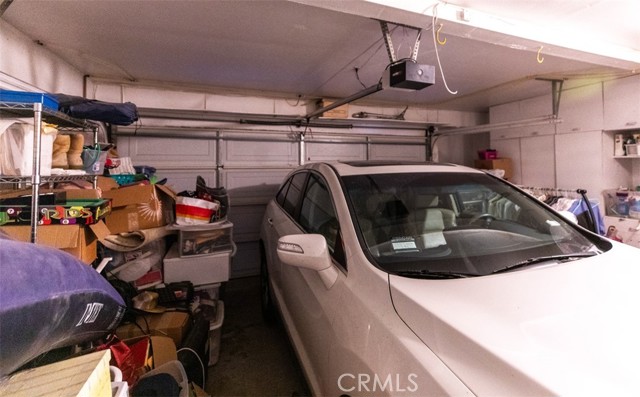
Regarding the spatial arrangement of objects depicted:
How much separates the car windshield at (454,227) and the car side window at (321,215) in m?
0.14

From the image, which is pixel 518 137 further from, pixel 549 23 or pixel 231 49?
pixel 231 49

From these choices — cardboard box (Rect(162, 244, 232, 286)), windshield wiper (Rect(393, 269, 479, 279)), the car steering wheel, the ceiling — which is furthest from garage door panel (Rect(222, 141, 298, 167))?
windshield wiper (Rect(393, 269, 479, 279))

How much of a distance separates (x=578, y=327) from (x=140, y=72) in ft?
14.2

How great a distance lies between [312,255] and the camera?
1.33 meters

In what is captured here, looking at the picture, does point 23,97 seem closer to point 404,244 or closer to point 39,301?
point 39,301

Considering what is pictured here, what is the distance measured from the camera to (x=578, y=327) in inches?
33.3

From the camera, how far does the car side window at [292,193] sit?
240cm

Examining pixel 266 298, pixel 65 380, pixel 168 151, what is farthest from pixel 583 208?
pixel 168 151

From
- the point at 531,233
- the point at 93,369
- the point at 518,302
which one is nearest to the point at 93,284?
the point at 93,369

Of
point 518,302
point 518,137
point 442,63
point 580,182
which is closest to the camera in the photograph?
point 518,302

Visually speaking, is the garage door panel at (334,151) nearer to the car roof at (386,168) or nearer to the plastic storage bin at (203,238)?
the plastic storage bin at (203,238)

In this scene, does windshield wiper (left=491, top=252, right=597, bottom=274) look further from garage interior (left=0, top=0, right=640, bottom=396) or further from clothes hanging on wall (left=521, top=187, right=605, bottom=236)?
clothes hanging on wall (left=521, top=187, right=605, bottom=236)

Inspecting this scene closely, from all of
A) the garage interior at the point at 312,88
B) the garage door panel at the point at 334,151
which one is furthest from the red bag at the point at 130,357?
the garage door panel at the point at 334,151

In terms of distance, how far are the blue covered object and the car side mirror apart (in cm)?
75
